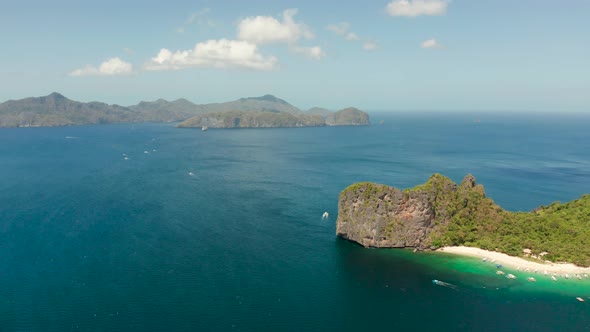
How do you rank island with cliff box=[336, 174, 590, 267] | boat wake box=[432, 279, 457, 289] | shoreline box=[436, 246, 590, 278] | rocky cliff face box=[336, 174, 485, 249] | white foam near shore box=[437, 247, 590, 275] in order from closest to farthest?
boat wake box=[432, 279, 457, 289] < shoreline box=[436, 246, 590, 278] < white foam near shore box=[437, 247, 590, 275] < island with cliff box=[336, 174, 590, 267] < rocky cliff face box=[336, 174, 485, 249]

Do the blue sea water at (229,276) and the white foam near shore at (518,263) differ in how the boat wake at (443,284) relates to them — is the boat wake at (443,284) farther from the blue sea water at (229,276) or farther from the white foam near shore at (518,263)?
the white foam near shore at (518,263)

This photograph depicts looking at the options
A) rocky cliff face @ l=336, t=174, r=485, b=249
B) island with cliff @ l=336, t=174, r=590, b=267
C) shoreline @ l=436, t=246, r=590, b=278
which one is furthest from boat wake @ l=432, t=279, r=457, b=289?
shoreline @ l=436, t=246, r=590, b=278

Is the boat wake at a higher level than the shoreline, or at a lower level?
lower

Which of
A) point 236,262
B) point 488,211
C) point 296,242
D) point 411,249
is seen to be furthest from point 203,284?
point 488,211

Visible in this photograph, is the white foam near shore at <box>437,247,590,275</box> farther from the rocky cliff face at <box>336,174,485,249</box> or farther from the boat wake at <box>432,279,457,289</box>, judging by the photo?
the boat wake at <box>432,279,457,289</box>

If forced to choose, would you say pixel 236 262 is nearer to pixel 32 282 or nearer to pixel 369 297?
pixel 369 297

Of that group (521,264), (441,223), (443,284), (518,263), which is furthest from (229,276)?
(521,264)

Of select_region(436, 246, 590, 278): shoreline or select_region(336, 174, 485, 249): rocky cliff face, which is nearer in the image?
select_region(436, 246, 590, 278): shoreline
